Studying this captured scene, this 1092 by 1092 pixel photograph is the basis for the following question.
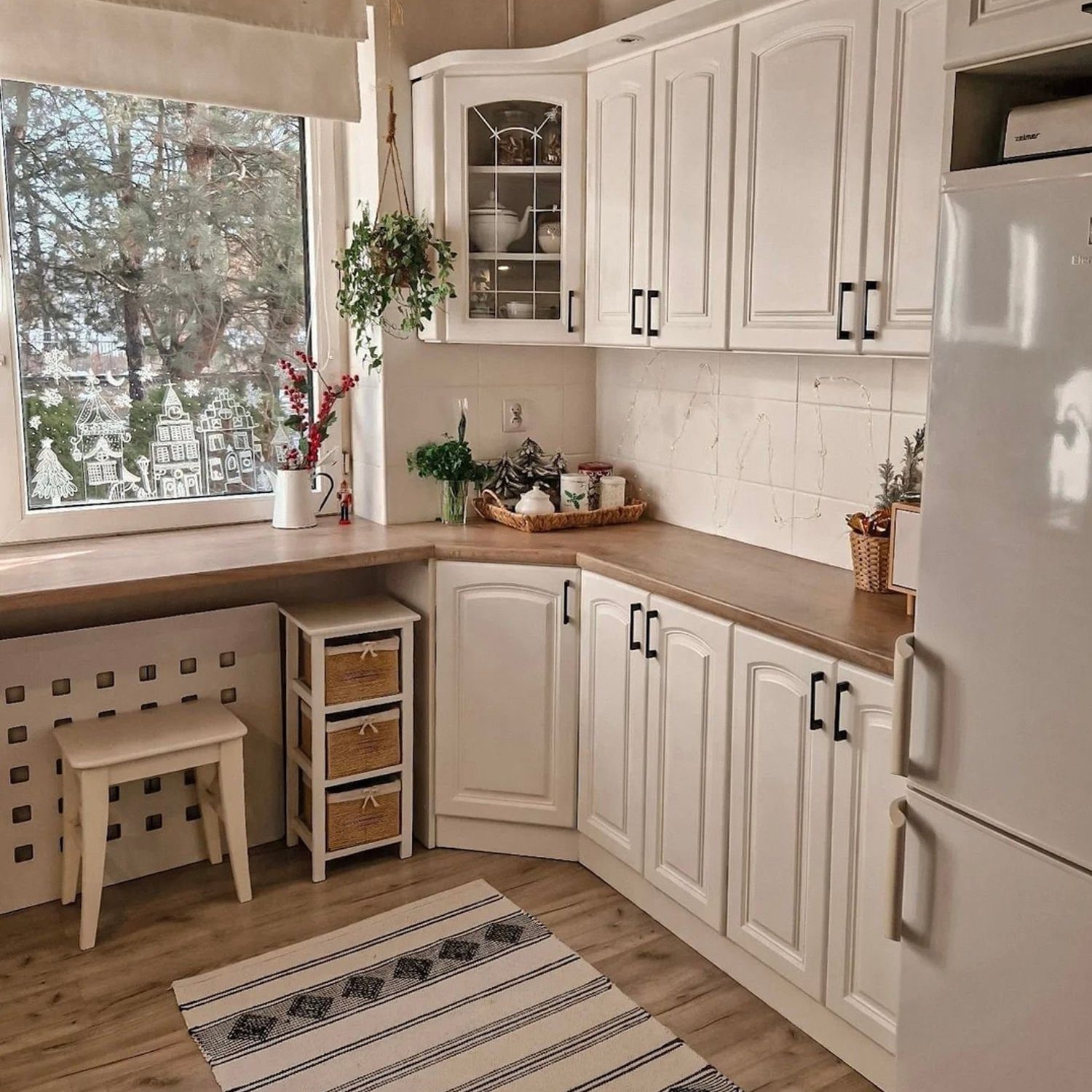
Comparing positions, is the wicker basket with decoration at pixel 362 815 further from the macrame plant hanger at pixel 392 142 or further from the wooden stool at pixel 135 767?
the macrame plant hanger at pixel 392 142

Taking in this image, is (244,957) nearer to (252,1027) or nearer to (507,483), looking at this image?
(252,1027)

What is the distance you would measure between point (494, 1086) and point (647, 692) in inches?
36.7

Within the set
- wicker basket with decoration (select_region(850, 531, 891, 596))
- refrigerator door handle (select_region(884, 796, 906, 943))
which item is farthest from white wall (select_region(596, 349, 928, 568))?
refrigerator door handle (select_region(884, 796, 906, 943))

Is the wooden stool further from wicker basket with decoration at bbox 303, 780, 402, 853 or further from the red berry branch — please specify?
the red berry branch

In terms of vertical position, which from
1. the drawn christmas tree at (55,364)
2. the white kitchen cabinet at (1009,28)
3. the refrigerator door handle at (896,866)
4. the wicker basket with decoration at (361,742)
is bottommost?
the wicker basket with decoration at (361,742)

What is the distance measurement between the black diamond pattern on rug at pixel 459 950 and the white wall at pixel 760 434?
4.14 ft

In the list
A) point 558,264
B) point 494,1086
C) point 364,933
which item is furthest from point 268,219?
point 494,1086

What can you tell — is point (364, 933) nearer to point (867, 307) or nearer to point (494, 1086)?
point (494, 1086)

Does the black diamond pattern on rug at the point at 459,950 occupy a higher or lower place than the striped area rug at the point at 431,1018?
higher

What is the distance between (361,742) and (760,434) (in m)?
1.34

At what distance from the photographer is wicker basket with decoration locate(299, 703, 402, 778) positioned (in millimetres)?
3082

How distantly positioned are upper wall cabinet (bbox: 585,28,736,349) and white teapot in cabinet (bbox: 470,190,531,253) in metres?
0.20

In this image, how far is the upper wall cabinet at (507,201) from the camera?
3.13 m

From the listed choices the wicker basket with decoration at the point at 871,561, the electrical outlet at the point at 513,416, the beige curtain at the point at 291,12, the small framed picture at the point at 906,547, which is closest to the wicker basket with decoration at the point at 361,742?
the electrical outlet at the point at 513,416
